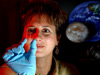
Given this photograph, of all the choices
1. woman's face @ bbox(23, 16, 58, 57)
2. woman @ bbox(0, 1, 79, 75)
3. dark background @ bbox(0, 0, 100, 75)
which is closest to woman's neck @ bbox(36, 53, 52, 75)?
woman @ bbox(0, 1, 79, 75)

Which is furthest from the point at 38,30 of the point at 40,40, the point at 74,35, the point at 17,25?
the point at 17,25

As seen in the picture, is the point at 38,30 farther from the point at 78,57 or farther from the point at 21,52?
the point at 78,57

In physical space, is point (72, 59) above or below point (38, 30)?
below

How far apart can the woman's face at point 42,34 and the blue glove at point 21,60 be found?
13 centimetres

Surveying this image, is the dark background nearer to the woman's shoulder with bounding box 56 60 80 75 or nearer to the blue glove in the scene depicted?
the woman's shoulder with bounding box 56 60 80 75

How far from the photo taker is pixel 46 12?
0.92 m

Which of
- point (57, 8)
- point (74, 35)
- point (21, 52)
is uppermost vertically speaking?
point (57, 8)

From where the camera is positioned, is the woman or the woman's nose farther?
the woman's nose

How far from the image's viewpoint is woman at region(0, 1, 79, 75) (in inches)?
27.9

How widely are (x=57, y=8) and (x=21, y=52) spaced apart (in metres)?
0.55

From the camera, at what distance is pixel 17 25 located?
6.39 ft

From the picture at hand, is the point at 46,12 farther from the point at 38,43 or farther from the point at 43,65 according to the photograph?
the point at 43,65

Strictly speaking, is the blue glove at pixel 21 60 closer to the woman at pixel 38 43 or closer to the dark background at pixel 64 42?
the woman at pixel 38 43

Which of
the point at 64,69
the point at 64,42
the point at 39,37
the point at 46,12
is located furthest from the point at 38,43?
the point at 64,42
